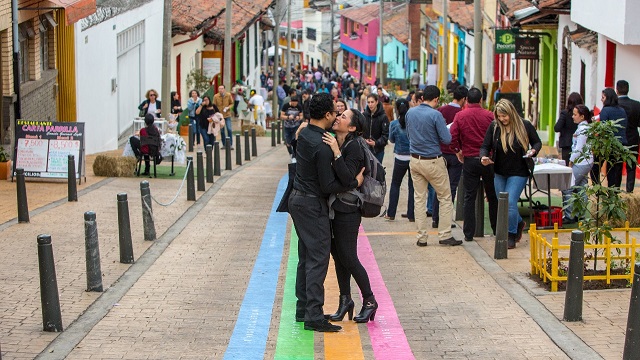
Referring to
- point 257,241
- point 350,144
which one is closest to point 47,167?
point 257,241

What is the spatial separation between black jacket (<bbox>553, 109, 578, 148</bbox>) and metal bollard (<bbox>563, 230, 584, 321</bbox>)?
747 cm

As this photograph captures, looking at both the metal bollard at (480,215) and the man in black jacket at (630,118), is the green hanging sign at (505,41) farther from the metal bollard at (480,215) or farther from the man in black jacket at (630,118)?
the metal bollard at (480,215)

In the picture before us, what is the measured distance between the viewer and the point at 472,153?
1309cm

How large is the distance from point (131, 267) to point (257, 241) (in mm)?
2265

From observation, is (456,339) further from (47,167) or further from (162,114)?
(162,114)

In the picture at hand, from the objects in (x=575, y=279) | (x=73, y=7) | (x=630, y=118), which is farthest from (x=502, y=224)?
(x=73, y=7)

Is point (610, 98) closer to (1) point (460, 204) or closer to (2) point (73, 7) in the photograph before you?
(1) point (460, 204)

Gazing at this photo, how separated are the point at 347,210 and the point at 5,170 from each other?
11763 mm

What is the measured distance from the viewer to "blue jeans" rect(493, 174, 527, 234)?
41.0 feet

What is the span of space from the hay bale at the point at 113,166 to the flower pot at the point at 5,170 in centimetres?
176

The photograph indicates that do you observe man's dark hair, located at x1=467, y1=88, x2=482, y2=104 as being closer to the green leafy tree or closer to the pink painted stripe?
the green leafy tree

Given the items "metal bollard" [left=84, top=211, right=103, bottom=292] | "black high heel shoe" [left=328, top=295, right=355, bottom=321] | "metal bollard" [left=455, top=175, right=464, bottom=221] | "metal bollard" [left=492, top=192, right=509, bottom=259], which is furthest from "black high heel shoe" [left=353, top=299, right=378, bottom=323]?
"metal bollard" [left=455, top=175, right=464, bottom=221]

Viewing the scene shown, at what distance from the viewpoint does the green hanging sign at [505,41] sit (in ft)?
106

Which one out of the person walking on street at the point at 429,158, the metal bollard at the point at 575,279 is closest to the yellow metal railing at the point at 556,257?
the metal bollard at the point at 575,279
